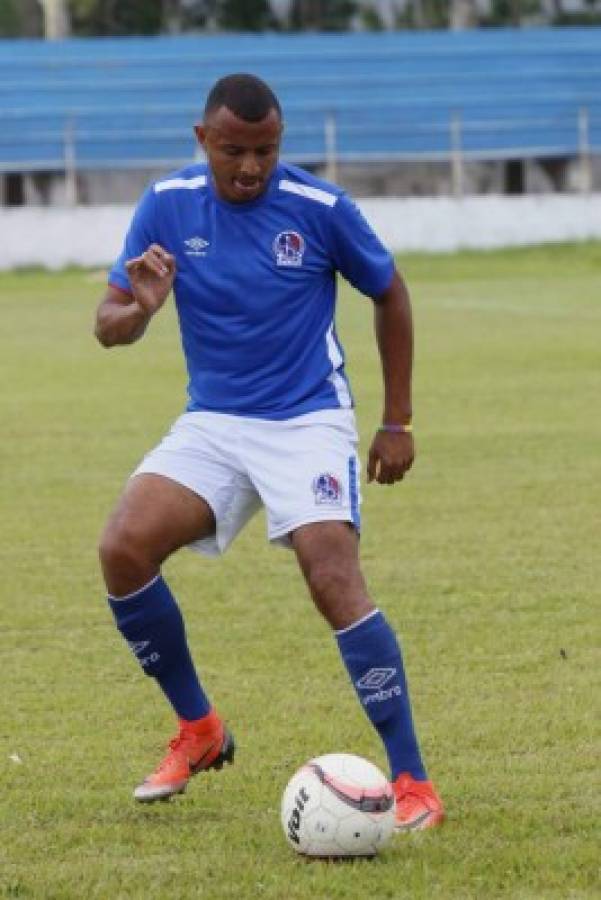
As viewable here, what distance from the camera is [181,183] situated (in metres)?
6.01

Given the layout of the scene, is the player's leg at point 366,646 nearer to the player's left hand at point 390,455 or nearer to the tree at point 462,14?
the player's left hand at point 390,455

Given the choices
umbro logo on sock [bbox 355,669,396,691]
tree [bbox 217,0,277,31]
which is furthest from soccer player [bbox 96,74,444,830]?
tree [bbox 217,0,277,31]

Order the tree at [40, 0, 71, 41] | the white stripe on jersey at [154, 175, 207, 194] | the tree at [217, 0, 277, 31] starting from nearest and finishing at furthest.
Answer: the white stripe on jersey at [154, 175, 207, 194], the tree at [40, 0, 71, 41], the tree at [217, 0, 277, 31]

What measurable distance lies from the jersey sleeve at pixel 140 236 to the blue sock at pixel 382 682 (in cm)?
118

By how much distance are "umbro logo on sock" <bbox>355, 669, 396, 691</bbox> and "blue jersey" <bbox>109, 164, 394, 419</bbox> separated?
769 millimetres

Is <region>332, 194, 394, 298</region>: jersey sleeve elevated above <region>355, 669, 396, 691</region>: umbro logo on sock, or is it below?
above

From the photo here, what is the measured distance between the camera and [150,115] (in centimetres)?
4297

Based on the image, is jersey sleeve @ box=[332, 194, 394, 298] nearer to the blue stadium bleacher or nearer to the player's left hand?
the player's left hand

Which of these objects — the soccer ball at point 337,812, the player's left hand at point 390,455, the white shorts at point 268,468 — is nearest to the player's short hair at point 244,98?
the white shorts at point 268,468

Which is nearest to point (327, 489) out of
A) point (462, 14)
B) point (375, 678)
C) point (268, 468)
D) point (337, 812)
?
point (268, 468)

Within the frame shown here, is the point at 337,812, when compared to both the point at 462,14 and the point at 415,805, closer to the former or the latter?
the point at 415,805

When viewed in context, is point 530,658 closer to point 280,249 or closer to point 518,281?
point 280,249

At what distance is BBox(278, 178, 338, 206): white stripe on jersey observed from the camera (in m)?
5.89

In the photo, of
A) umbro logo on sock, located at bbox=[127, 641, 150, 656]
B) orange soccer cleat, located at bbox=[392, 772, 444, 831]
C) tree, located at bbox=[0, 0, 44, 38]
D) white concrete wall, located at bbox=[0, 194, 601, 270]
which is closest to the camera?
orange soccer cleat, located at bbox=[392, 772, 444, 831]
